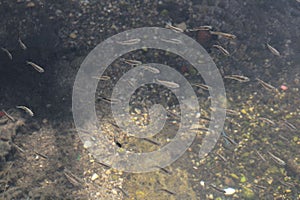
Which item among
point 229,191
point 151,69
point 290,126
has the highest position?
point 151,69

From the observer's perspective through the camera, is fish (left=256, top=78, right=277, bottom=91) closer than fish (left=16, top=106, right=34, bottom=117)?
No

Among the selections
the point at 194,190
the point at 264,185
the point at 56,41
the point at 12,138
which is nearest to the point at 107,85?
the point at 56,41

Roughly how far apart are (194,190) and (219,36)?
2782 millimetres

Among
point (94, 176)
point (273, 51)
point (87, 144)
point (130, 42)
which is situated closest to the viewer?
point (94, 176)

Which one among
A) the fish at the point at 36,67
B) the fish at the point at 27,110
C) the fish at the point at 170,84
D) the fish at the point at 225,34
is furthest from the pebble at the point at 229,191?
the fish at the point at 36,67

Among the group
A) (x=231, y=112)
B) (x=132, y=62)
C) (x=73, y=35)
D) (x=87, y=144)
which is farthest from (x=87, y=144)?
(x=231, y=112)

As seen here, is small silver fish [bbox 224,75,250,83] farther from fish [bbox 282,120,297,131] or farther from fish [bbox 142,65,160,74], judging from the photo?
fish [bbox 142,65,160,74]

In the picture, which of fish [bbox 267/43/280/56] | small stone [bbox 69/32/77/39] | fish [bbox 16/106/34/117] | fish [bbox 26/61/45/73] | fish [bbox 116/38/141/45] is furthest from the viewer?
fish [bbox 267/43/280/56]

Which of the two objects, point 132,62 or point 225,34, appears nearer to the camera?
point 132,62

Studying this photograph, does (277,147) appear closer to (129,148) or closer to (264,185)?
(264,185)

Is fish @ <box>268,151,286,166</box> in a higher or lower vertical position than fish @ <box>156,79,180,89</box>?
lower

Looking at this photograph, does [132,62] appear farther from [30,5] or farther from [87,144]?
[30,5]

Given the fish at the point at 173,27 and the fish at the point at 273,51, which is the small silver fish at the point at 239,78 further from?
the fish at the point at 173,27

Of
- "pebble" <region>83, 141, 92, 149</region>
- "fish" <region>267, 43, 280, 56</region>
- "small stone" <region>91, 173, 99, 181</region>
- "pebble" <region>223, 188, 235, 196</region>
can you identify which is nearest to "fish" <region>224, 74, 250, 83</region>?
"fish" <region>267, 43, 280, 56</region>
